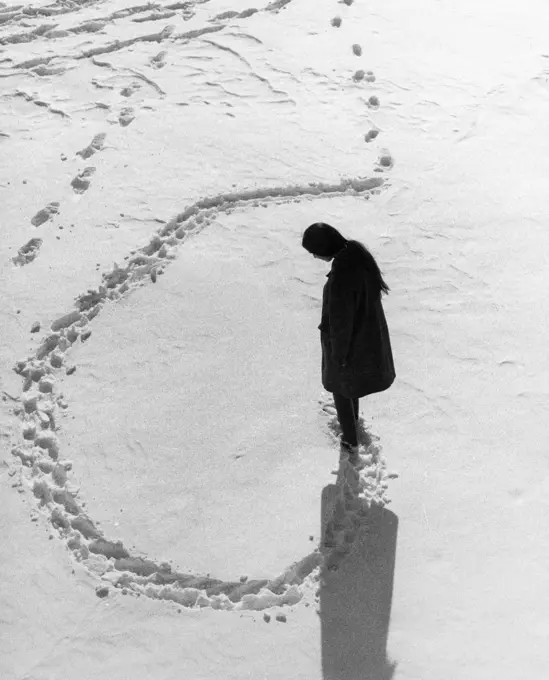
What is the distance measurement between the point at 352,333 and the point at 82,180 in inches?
118

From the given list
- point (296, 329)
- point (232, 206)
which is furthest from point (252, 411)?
point (232, 206)

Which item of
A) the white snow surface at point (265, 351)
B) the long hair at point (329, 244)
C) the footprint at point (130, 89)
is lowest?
the white snow surface at point (265, 351)

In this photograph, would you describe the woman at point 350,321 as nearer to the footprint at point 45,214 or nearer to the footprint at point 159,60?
the footprint at point 45,214

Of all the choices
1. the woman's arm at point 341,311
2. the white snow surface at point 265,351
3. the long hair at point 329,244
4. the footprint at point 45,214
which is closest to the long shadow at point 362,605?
the white snow surface at point 265,351

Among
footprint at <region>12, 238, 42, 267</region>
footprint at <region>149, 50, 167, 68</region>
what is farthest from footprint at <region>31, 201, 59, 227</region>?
footprint at <region>149, 50, 167, 68</region>

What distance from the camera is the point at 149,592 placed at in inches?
140

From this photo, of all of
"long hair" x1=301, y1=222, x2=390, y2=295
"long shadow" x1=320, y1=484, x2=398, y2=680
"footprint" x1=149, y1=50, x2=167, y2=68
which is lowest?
"long shadow" x1=320, y1=484, x2=398, y2=680

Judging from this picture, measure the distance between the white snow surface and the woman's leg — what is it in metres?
0.13

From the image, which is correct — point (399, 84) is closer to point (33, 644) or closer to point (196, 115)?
point (196, 115)

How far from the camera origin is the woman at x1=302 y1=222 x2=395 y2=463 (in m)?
3.52

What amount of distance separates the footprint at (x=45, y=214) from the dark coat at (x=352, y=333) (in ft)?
8.61

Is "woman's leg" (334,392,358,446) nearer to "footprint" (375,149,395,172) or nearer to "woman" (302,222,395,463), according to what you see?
"woman" (302,222,395,463)

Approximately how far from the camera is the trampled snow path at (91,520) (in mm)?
3572

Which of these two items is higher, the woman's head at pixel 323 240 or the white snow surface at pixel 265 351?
the woman's head at pixel 323 240
